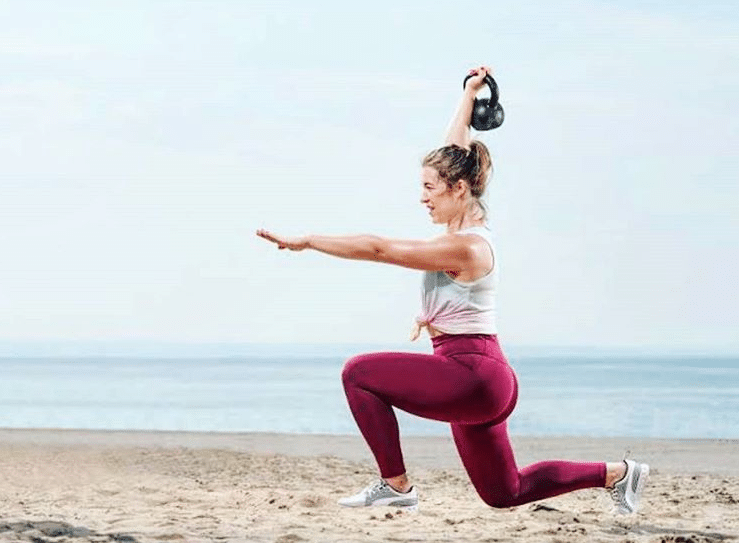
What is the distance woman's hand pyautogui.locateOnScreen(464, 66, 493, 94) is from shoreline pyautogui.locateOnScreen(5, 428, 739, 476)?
992 cm

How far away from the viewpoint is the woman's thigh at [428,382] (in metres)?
5.05

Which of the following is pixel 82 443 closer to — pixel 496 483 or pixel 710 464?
pixel 710 464

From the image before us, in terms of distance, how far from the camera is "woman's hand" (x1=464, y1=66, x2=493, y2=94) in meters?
5.33

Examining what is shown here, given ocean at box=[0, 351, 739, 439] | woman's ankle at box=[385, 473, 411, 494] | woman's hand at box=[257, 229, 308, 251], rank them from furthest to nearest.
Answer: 1. ocean at box=[0, 351, 739, 439]
2. woman's ankle at box=[385, 473, 411, 494]
3. woman's hand at box=[257, 229, 308, 251]

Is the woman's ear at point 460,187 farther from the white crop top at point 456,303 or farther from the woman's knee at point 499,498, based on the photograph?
the woman's knee at point 499,498

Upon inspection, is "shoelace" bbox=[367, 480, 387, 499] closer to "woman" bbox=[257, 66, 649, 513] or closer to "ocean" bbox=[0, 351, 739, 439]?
"woman" bbox=[257, 66, 649, 513]

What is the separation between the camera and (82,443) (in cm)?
1739

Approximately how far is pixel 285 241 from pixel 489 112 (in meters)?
1.10

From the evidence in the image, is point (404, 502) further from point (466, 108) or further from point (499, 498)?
point (466, 108)

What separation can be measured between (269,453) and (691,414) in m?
17.5

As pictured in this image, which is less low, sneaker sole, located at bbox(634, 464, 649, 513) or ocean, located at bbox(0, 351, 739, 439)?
ocean, located at bbox(0, 351, 739, 439)

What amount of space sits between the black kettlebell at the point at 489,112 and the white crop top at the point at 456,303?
18.0 inches

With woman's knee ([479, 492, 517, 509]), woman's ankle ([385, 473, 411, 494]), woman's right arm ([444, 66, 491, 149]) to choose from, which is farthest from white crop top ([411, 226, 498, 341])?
woman's knee ([479, 492, 517, 509])

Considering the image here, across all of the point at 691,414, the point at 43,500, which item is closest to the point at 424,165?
the point at 43,500
